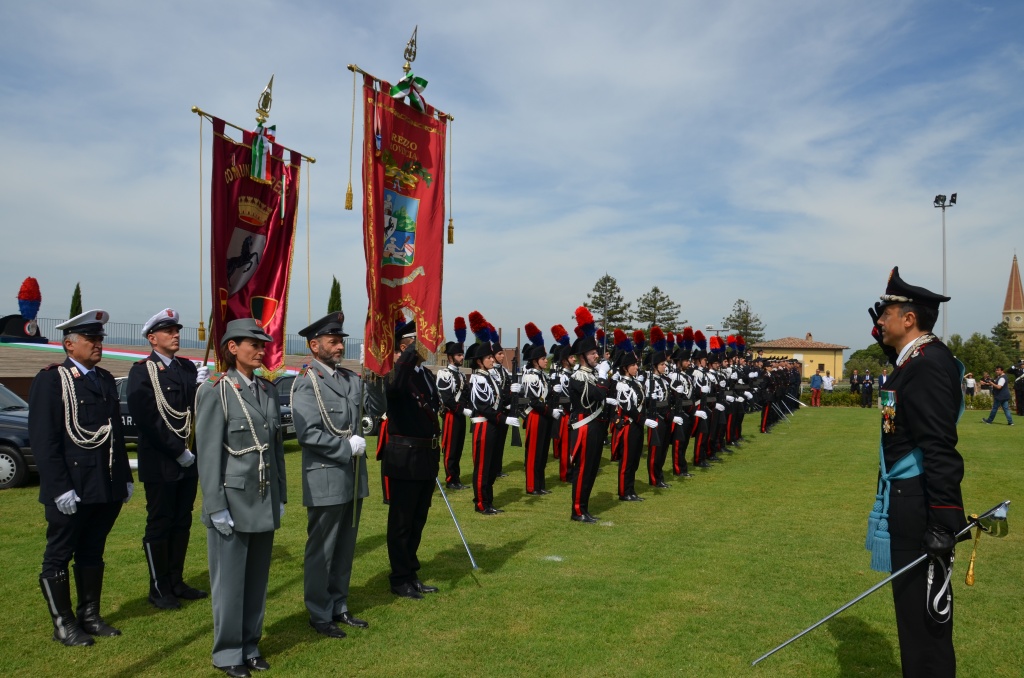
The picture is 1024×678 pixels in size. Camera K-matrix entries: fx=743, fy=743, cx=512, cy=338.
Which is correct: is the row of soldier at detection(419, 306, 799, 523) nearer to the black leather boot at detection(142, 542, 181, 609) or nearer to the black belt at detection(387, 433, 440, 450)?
the black belt at detection(387, 433, 440, 450)

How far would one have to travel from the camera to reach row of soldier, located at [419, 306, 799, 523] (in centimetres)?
888

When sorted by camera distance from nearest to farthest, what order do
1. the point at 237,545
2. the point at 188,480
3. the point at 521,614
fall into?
1. the point at 237,545
2. the point at 521,614
3. the point at 188,480

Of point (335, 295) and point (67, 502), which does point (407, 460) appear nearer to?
point (67, 502)

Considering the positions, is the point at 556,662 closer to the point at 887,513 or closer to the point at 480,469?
the point at 887,513

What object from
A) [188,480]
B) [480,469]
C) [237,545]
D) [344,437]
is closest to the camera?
[237,545]

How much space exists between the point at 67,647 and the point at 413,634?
211 centimetres

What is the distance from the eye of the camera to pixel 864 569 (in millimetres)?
6461

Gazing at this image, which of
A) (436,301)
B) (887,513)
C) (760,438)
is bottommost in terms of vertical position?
(760,438)

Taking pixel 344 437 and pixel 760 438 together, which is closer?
pixel 344 437

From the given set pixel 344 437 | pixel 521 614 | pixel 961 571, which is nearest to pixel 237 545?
pixel 344 437

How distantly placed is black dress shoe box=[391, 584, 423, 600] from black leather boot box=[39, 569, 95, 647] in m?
2.04

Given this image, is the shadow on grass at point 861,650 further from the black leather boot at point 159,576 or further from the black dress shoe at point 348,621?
the black leather boot at point 159,576

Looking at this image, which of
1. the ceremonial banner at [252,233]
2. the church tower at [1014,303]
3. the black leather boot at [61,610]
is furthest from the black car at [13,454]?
the church tower at [1014,303]

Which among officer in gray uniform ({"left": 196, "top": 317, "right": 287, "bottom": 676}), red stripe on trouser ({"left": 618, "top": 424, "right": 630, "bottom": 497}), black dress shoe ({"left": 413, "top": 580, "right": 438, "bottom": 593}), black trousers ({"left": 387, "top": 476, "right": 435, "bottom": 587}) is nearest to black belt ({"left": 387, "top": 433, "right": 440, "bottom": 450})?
black trousers ({"left": 387, "top": 476, "right": 435, "bottom": 587})
